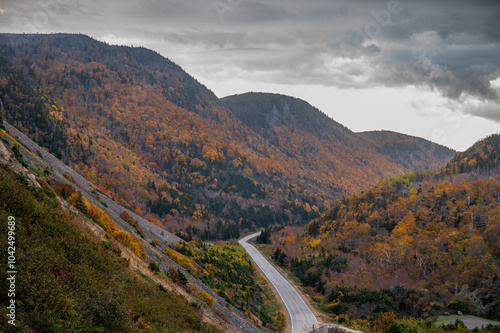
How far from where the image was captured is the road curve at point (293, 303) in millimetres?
44250

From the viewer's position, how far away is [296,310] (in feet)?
166

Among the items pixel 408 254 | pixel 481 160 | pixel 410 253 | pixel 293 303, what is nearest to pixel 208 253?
pixel 293 303

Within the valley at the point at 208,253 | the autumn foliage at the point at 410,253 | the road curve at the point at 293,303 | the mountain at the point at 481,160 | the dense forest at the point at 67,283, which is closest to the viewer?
the dense forest at the point at 67,283

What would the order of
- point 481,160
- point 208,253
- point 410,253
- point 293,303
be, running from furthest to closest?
point 481,160, point 410,253, point 208,253, point 293,303

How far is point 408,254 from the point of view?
68.0m

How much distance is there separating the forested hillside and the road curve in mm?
4575

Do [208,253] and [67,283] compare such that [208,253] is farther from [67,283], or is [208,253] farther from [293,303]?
[67,283]

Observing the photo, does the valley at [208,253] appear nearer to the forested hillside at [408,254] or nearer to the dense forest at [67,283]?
the dense forest at [67,283]

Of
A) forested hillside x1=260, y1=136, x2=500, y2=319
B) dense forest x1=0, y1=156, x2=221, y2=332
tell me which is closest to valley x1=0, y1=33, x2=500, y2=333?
dense forest x1=0, y1=156, x2=221, y2=332

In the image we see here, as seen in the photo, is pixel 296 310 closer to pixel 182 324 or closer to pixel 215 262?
pixel 215 262

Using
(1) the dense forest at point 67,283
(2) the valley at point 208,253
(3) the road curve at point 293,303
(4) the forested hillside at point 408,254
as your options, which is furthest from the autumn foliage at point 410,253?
(1) the dense forest at point 67,283

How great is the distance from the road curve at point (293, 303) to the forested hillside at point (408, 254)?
4.58 m

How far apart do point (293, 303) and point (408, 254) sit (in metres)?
31.5

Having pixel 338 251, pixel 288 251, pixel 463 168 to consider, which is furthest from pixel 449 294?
pixel 463 168
